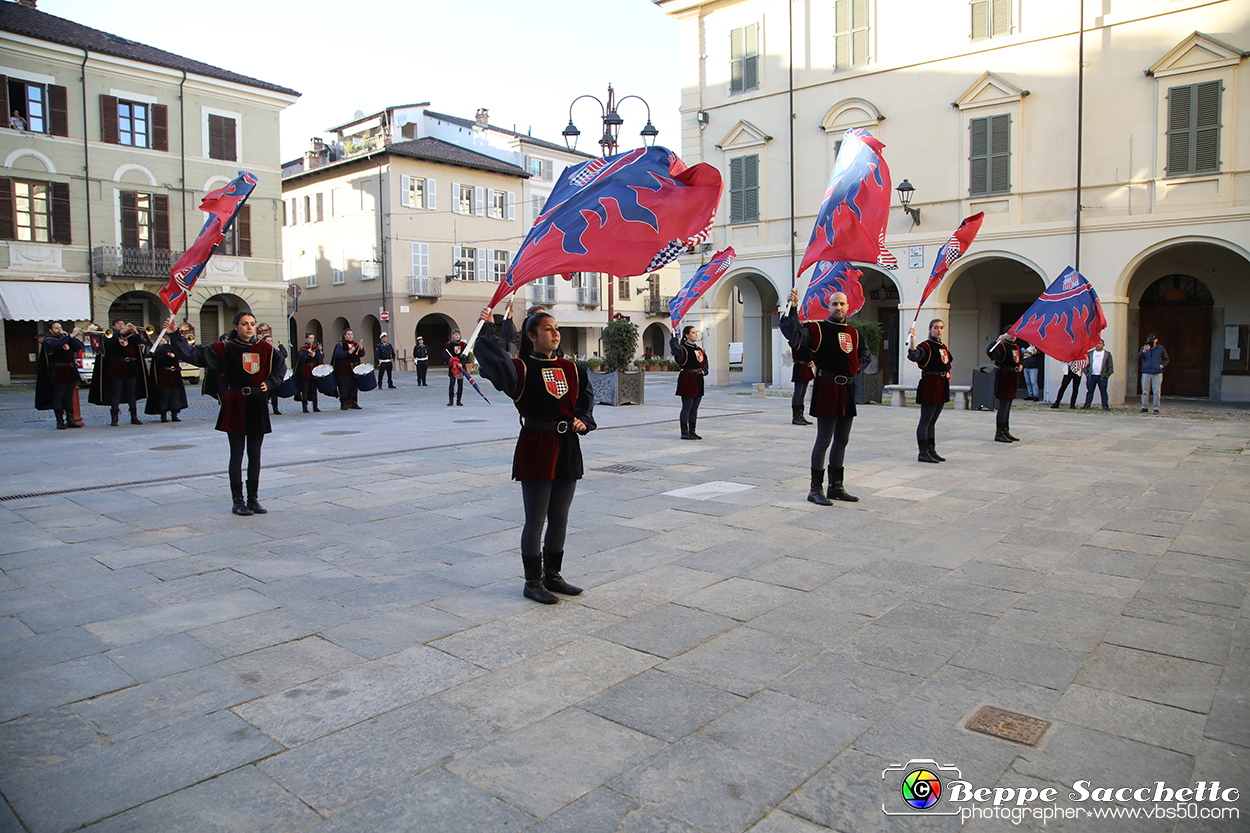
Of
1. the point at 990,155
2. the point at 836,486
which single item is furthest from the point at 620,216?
the point at 990,155

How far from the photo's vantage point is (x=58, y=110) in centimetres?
2866

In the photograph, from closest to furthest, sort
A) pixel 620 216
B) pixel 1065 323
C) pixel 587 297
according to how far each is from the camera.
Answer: pixel 620 216, pixel 1065 323, pixel 587 297

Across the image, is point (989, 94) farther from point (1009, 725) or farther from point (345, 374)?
point (1009, 725)

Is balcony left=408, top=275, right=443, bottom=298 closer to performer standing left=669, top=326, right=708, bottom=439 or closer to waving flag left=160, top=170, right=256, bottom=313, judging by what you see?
performer standing left=669, top=326, right=708, bottom=439

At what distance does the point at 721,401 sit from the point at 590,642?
58.5 feet

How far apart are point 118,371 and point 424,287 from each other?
89.7ft

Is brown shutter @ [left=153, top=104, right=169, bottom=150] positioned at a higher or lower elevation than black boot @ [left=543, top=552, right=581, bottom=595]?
higher

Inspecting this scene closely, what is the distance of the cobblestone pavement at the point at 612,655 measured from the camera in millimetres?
3029

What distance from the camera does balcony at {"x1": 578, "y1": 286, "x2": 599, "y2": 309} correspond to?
50.8 metres

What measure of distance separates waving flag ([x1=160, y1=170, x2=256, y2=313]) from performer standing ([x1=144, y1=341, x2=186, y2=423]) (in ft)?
22.6

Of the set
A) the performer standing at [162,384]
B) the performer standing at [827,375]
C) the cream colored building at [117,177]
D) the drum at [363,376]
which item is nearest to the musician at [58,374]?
the performer standing at [162,384]

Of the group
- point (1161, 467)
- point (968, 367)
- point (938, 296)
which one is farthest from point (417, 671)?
point (968, 367)

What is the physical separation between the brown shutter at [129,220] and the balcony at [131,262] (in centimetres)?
42

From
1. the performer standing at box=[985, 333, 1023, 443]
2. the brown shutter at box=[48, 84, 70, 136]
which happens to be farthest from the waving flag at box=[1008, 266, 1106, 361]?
the brown shutter at box=[48, 84, 70, 136]
